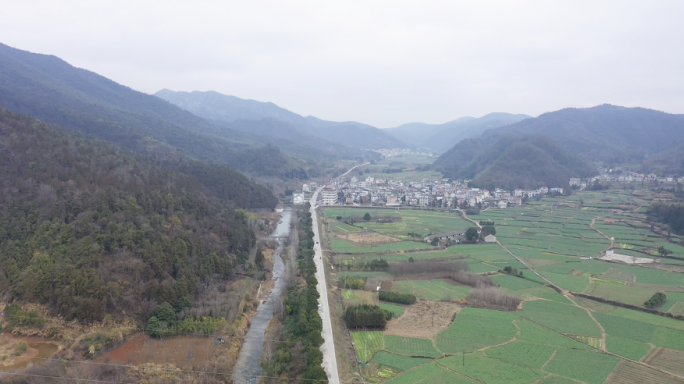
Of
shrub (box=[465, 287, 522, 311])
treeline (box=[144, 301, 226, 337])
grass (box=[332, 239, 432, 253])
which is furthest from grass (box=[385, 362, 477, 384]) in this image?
grass (box=[332, 239, 432, 253])

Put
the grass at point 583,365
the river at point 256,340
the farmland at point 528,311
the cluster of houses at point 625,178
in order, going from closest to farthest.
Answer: the grass at point 583,365 < the farmland at point 528,311 < the river at point 256,340 < the cluster of houses at point 625,178

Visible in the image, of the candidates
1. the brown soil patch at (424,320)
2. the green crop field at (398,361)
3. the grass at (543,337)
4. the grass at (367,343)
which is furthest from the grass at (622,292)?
the grass at (367,343)

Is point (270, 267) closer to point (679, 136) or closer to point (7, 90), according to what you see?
point (7, 90)

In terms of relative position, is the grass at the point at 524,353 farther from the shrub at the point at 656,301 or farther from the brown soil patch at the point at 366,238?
the brown soil patch at the point at 366,238

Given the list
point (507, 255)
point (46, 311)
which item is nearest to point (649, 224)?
point (507, 255)

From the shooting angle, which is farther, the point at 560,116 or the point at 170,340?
the point at 560,116

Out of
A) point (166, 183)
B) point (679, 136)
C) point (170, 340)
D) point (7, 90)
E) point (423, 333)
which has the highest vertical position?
point (679, 136)
